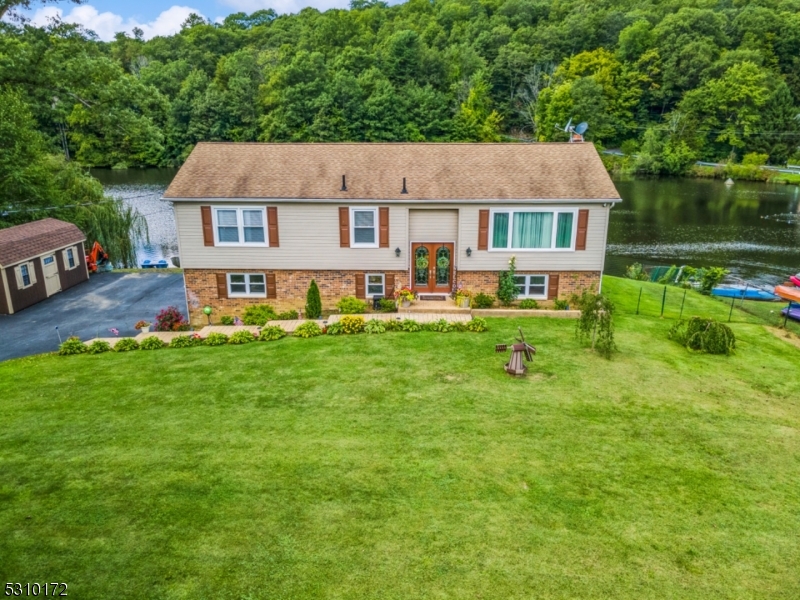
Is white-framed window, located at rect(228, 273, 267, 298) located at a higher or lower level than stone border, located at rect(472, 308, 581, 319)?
higher

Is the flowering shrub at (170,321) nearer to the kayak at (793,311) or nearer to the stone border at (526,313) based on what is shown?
the stone border at (526,313)

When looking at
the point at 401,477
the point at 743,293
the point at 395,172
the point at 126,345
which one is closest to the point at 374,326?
Result: the point at 395,172

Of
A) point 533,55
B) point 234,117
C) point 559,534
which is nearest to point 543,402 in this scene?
point 559,534

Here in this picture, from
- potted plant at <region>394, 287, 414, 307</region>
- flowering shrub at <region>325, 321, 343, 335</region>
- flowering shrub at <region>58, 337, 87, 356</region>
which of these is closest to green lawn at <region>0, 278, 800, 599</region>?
flowering shrub at <region>58, 337, 87, 356</region>

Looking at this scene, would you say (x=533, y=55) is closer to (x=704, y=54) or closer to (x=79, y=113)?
(x=704, y=54)

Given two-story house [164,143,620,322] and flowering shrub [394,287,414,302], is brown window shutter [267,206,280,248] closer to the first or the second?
two-story house [164,143,620,322]

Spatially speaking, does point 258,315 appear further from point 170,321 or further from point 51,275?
point 51,275

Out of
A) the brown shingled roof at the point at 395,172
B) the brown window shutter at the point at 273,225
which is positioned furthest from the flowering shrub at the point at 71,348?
the brown window shutter at the point at 273,225
